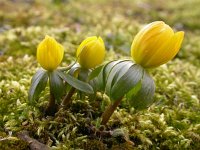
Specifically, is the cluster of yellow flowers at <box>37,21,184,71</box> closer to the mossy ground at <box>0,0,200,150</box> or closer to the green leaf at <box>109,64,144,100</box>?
the green leaf at <box>109,64,144,100</box>

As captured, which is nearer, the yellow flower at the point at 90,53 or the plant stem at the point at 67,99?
the yellow flower at the point at 90,53

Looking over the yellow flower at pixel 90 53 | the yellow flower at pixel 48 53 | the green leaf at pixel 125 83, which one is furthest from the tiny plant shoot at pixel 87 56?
the green leaf at pixel 125 83

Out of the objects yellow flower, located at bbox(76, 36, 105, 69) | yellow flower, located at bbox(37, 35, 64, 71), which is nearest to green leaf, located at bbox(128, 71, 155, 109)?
yellow flower, located at bbox(76, 36, 105, 69)

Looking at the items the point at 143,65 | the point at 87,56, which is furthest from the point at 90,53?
the point at 143,65

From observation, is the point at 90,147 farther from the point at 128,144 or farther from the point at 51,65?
the point at 51,65

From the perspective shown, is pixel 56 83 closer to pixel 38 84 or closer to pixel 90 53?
pixel 38 84

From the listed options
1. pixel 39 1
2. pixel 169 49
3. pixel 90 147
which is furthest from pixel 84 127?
pixel 39 1

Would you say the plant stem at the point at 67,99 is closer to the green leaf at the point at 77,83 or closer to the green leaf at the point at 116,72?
the green leaf at the point at 77,83
